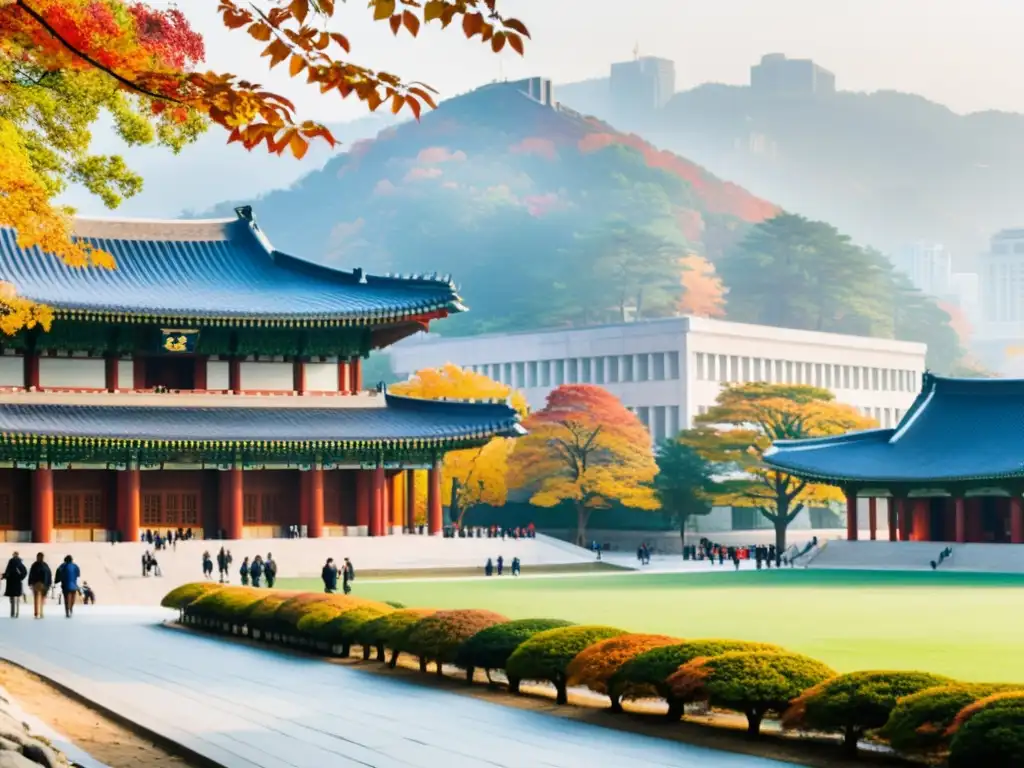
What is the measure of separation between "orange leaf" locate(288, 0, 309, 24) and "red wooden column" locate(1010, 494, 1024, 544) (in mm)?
73028

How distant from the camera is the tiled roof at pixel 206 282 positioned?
6988 centimetres

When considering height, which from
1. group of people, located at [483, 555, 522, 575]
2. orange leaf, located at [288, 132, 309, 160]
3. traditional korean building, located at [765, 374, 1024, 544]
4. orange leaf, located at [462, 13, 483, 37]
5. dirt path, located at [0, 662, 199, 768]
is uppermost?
orange leaf, located at [462, 13, 483, 37]

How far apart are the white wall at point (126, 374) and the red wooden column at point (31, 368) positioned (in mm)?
3726

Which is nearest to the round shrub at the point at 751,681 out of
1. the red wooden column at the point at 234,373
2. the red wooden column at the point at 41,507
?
the red wooden column at the point at 41,507

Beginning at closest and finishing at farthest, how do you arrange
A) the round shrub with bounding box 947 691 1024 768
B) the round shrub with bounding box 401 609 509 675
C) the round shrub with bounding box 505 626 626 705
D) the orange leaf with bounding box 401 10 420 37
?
the orange leaf with bounding box 401 10 420 37 → the round shrub with bounding box 947 691 1024 768 → the round shrub with bounding box 505 626 626 705 → the round shrub with bounding box 401 609 509 675

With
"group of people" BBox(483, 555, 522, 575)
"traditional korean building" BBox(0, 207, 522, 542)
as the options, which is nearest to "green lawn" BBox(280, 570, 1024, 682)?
"group of people" BBox(483, 555, 522, 575)

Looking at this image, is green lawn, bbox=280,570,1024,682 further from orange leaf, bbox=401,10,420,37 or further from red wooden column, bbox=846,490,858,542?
orange leaf, bbox=401,10,420,37

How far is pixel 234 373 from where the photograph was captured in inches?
2911

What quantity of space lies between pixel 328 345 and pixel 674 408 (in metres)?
61.4

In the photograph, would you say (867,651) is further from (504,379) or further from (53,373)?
(504,379)

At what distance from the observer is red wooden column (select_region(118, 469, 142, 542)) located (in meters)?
69.7

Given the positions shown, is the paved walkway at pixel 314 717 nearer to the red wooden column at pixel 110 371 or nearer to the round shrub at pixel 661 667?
the round shrub at pixel 661 667

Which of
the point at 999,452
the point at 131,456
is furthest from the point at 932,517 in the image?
the point at 131,456

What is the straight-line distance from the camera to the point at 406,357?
164m
